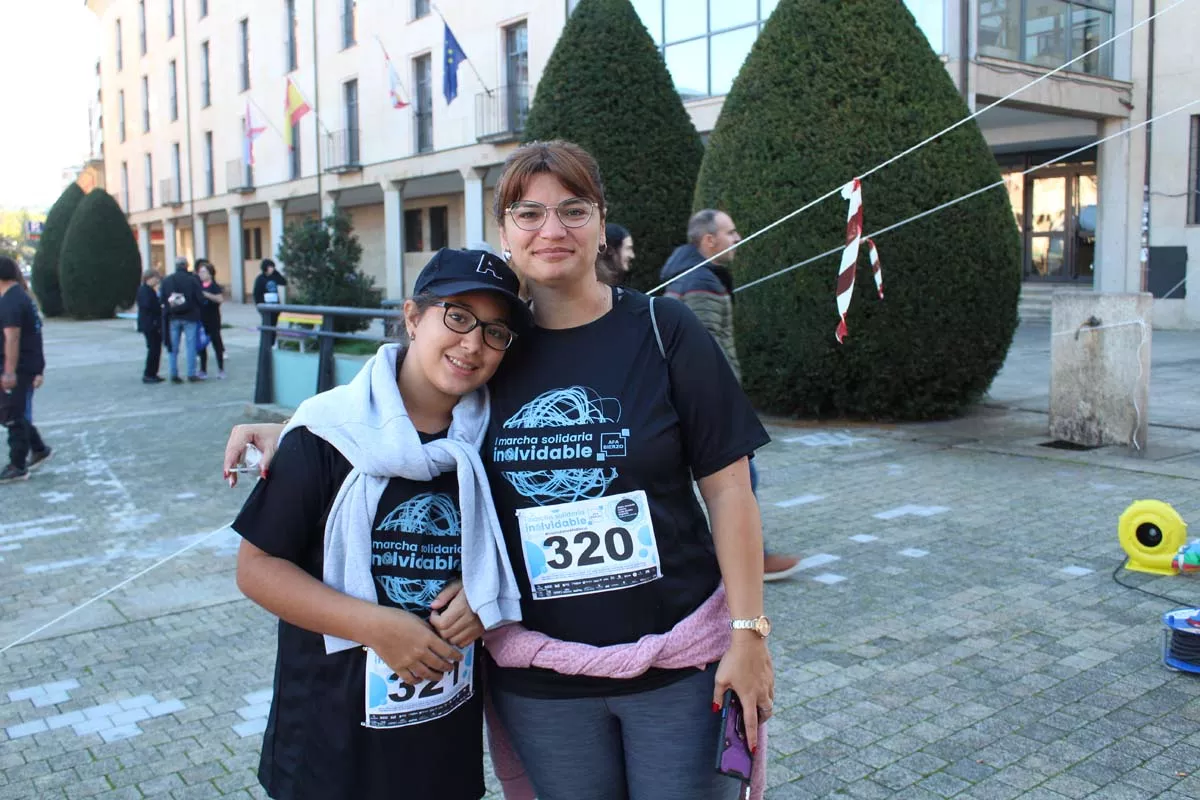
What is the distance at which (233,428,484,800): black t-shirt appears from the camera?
1979mm

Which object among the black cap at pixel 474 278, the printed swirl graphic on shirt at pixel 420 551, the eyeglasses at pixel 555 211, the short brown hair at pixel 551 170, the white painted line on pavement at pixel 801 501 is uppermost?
the short brown hair at pixel 551 170

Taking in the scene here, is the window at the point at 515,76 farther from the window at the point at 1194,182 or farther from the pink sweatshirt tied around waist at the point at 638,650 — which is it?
the pink sweatshirt tied around waist at the point at 638,650

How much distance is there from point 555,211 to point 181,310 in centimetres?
1386

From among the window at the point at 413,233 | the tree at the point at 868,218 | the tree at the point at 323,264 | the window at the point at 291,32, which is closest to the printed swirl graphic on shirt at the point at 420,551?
the tree at the point at 868,218

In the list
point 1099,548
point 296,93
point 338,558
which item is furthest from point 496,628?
point 296,93

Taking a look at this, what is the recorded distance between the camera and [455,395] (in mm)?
2084

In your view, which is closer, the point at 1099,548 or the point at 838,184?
the point at 1099,548

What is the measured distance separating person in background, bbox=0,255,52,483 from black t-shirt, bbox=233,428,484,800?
7.69m

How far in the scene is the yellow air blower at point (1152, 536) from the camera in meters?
5.22

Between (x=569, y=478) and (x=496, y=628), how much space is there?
33 cm

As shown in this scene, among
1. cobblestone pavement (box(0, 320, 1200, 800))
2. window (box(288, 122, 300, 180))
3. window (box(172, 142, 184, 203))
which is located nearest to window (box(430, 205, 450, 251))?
window (box(288, 122, 300, 180))

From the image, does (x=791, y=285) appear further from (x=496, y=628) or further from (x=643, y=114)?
(x=496, y=628)

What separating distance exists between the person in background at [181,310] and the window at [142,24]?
37.0m

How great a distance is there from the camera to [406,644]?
1.98 meters
